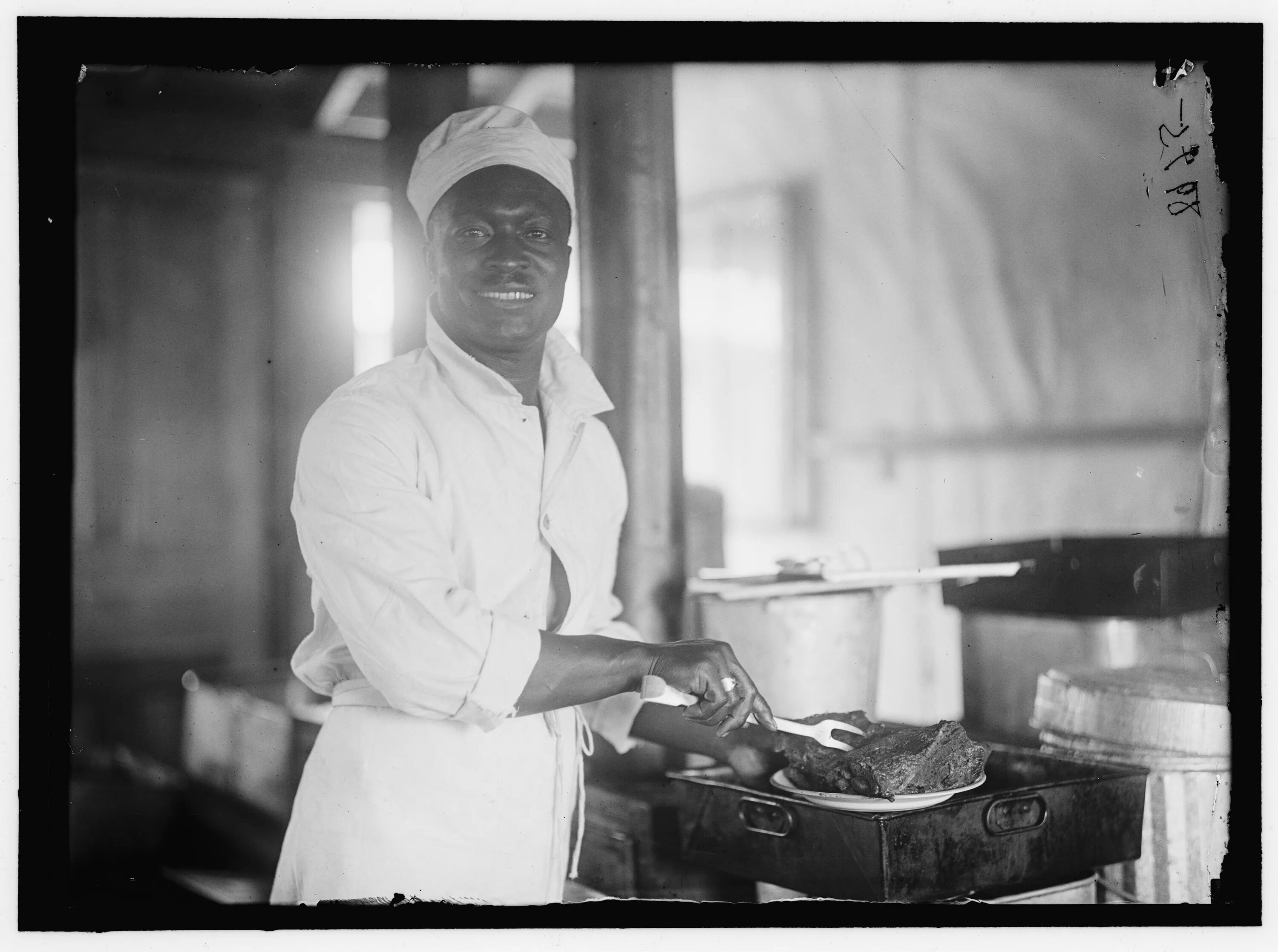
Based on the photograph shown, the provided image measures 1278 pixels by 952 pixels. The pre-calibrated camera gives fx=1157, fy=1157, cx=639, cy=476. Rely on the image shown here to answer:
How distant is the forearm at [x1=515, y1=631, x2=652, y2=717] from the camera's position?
217 cm

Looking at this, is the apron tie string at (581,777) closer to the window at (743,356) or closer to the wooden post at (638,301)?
the wooden post at (638,301)

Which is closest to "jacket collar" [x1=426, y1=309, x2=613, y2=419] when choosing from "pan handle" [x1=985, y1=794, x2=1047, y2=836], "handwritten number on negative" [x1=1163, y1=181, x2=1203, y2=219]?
"pan handle" [x1=985, y1=794, x2=1047, y2=836]

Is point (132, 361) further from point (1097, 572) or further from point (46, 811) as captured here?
point (1097, 572)

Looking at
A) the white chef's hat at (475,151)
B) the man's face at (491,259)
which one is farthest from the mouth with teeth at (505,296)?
the white chef's hat at (475,151)

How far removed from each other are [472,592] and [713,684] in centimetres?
49

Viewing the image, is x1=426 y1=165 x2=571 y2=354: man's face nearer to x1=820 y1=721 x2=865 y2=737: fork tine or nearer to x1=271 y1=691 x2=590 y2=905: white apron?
x1=271 y1=691 x2=590 y2=905: white apron

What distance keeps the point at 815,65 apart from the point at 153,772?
2030 millimetres

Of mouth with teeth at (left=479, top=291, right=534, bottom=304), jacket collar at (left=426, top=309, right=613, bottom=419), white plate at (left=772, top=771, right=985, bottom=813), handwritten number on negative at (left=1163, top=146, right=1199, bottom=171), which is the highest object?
handwritten number on negative at (left=1163, top=146, right=1199, bottom=171)

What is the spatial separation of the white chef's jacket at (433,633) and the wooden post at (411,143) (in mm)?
72

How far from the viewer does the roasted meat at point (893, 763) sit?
2.03 metres

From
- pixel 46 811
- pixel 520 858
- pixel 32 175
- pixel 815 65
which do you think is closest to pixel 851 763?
pixel 520 858

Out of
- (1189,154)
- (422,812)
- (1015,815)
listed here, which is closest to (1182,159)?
(1189,154)

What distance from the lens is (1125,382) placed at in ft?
8.66

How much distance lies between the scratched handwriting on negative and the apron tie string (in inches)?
63.9
